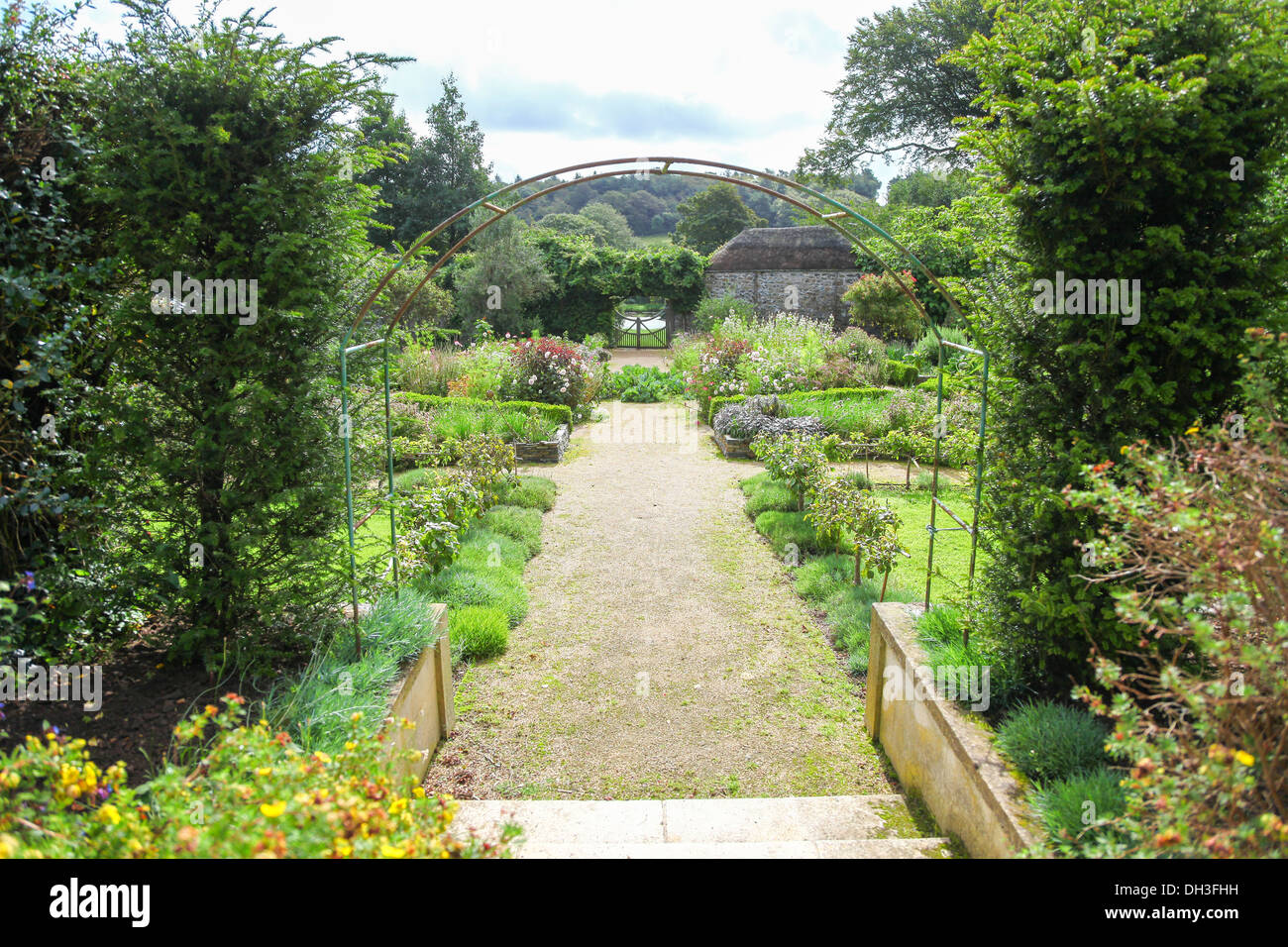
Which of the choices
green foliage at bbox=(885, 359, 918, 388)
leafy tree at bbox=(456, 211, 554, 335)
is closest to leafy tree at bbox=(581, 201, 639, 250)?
leafy tree at bbox=(456, 211, 554, 335)

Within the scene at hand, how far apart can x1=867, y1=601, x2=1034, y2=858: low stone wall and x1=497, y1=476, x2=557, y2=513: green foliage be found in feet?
17.1

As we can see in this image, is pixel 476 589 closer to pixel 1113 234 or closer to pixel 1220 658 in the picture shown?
pixel 1113 234

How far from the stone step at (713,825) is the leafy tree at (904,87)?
2554 cm

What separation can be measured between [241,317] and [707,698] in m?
3.57

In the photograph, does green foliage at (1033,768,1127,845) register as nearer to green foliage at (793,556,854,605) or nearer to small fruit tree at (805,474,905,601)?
small fruit tree at (805,474,905,601)

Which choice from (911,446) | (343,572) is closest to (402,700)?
(343,572)

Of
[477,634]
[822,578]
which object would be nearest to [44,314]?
[477,634]

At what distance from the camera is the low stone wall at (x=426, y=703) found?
3717mm

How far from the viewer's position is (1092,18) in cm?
325

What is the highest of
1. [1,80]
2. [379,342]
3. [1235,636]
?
[1,80]

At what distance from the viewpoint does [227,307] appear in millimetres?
3639

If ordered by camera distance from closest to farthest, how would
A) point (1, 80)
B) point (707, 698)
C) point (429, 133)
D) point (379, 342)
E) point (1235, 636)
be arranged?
point (1235, 636), point (1, 80), point (379, 342), point (707, 698), point (429, 133)
